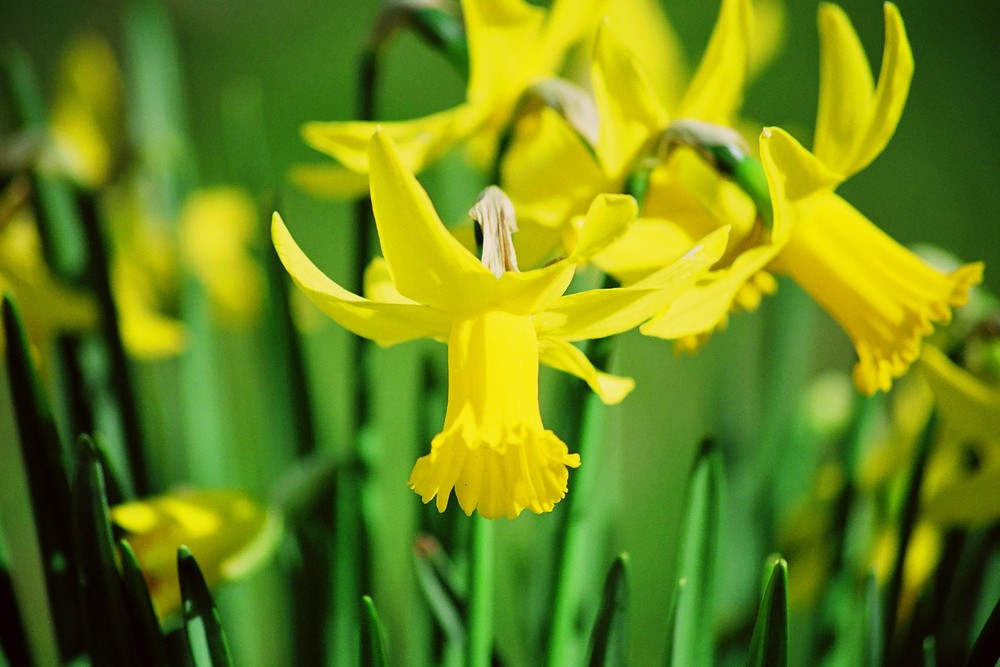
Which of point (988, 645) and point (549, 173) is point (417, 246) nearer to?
point (549, 173)

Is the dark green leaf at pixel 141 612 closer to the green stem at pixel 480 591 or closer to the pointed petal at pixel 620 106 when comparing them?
the green stem at pixel 480 591

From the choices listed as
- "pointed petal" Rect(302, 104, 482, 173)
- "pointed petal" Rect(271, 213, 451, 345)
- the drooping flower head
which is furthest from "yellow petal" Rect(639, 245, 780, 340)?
"pointed petal" Rect(302, 104, 482, 173)

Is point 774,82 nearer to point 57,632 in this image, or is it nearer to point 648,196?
point 648,196

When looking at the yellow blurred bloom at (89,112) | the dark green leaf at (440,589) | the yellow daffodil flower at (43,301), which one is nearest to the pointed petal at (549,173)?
the dark green leaf at (440,589)

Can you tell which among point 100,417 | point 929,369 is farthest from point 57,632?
point 929,369

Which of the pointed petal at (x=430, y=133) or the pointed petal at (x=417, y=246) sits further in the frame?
the pointed petal at (x=430, y=133)

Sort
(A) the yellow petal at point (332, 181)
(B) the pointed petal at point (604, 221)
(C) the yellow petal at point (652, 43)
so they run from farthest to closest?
(C) the yellow petal at point (652, 43) → (A) the yellow petal at point (332, 181) → (B) the pointed petal at point (604, 221)
